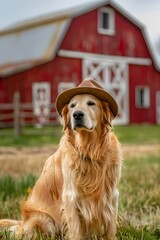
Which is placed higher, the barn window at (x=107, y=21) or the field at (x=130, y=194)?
the barn window at (x=107, y=21)

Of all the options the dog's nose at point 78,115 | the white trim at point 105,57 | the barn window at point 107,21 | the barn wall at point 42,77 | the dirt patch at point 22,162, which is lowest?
→ the dirt patch at point 22,162

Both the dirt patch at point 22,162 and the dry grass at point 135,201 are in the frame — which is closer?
the dry grass at point 135,201

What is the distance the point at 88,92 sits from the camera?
4.15 m

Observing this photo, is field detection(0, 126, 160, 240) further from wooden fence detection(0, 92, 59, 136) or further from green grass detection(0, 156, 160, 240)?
wooden fence detection(0, 92, 59, 136)

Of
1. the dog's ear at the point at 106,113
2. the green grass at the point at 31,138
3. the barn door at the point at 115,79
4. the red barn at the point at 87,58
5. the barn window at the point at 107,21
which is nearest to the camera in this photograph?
the dog's ear at the point at 106,113

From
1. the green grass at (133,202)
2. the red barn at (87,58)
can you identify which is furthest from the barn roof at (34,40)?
the green grass at (133,202)

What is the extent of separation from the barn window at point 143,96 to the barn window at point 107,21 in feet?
12.1

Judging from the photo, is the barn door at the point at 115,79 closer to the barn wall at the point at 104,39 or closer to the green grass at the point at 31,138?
the barn wall at the point at 104,39

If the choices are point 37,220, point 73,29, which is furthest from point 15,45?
point 37,220

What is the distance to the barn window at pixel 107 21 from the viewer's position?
30445 mm

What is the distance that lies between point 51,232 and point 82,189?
1.63 ft

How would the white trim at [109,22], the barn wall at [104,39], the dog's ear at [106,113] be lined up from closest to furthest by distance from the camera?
the dog's ear at [106,113]
the barn wall at [104,39]
the white trim at [109,22]

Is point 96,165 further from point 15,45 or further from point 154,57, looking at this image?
point 154,57

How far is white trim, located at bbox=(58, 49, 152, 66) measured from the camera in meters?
28.4
